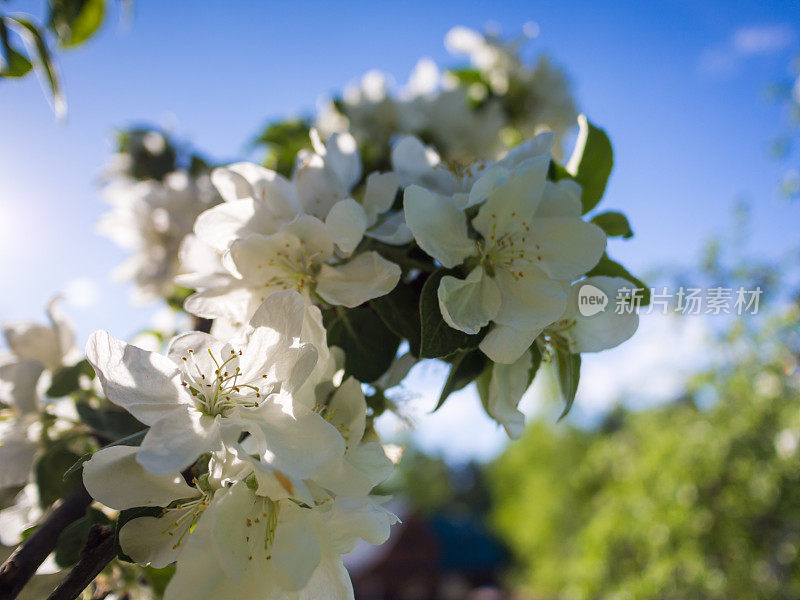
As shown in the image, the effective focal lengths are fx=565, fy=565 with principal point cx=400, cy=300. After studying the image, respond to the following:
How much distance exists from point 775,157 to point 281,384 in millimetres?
4333

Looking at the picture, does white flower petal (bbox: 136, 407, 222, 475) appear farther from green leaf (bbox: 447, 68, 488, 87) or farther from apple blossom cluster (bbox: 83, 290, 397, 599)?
green leaf (bbox: 447, 68, 488, 87)

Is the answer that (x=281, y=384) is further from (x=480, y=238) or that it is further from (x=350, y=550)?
(x=480, y=238)

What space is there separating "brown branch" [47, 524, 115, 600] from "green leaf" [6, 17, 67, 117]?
100 cm

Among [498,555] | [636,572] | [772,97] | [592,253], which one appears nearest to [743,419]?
[636,572]

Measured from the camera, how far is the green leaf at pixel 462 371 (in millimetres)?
833

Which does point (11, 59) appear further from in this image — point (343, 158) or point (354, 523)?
point (354, 523)

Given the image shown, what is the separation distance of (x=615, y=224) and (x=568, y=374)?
292 millimetres

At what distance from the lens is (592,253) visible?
817mm

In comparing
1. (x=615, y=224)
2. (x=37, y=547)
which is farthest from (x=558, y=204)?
(x=37, y=547)

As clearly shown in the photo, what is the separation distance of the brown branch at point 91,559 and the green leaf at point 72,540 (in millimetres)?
129

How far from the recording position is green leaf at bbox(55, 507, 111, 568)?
745mm

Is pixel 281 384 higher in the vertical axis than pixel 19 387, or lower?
higher

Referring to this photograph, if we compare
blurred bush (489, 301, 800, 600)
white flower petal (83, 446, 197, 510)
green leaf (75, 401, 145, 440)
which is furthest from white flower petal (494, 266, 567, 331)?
blurred bush (489, 301, 800, 600)

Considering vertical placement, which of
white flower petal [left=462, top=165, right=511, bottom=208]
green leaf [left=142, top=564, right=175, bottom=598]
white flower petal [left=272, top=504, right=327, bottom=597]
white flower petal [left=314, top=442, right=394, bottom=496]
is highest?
white flower petal [left=462, top=165, right=511, bottom=208]
